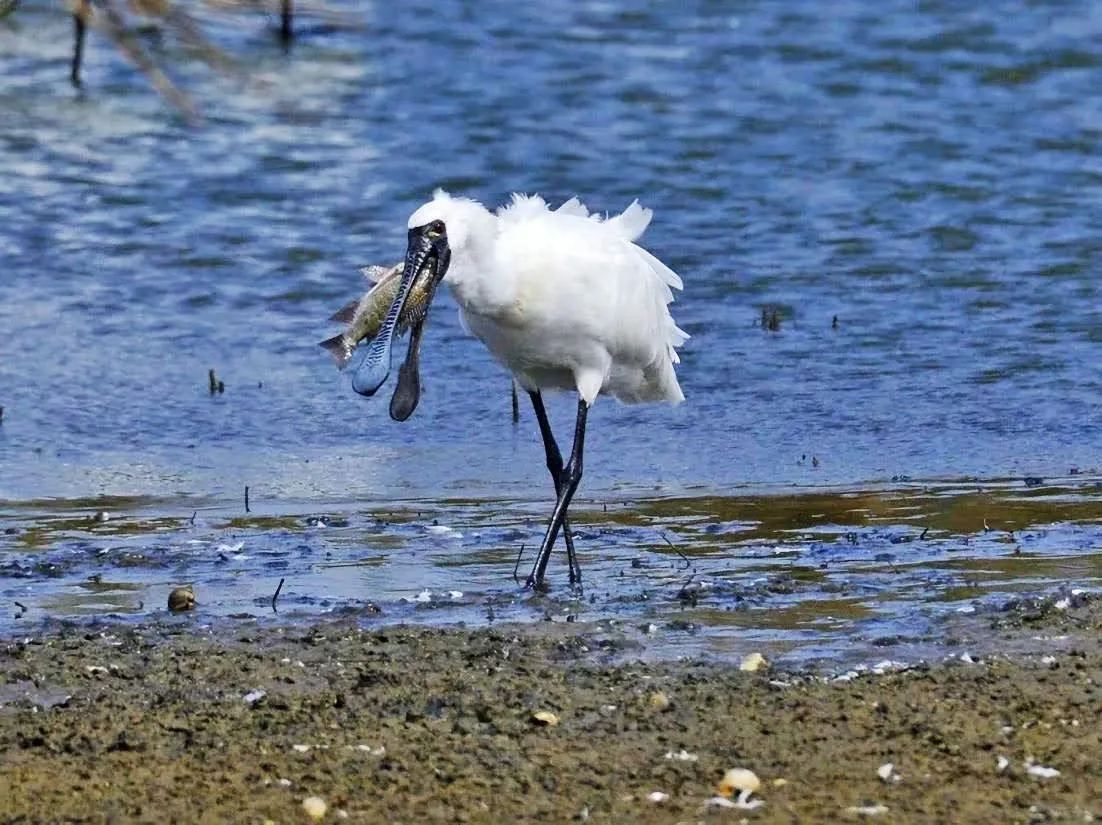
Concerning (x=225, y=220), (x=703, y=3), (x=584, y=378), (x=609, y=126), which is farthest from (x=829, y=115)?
(x=584, y=378)

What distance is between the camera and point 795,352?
11664 millimetres

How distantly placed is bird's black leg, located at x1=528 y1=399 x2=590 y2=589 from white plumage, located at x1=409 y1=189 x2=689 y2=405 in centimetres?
12

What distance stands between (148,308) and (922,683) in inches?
314

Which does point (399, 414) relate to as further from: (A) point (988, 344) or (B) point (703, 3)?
(B) point (703, 3)

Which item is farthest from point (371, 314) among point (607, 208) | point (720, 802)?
point (607, 208)

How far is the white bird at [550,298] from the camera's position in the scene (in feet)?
23.1

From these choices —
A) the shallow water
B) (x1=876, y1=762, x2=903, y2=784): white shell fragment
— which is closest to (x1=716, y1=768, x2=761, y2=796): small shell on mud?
(x1=876, y1=762, x2=903, y2=784): white shell fragment

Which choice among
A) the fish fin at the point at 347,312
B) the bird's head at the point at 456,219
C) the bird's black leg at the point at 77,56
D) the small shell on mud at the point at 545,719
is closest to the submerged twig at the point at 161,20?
the small shell on mud at the point at 545,719

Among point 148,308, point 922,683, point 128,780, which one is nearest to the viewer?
point 128,780

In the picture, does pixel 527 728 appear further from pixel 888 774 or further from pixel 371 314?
pixel 371 314

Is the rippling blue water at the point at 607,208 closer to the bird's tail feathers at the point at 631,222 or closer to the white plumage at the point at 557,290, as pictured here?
the white plumage at the point at 557,290

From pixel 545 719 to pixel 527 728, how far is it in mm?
69

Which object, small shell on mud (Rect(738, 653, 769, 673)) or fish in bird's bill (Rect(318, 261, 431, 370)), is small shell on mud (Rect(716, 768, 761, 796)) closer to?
small shell on mud (Rect(738, 653, 769, 673))

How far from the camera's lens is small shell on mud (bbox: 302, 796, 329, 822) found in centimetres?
480
